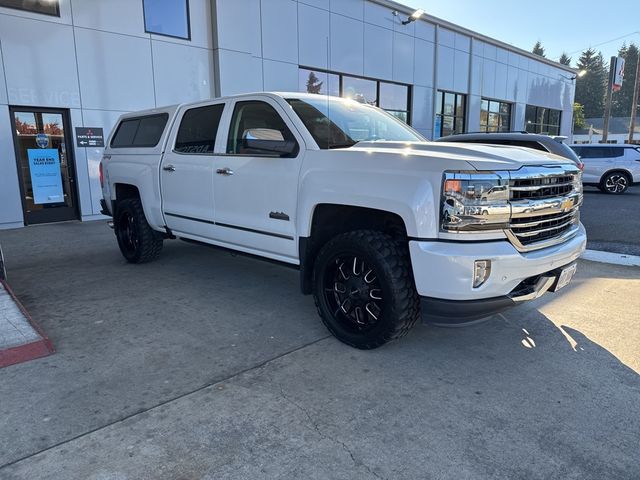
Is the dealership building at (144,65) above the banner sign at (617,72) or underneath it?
underneath

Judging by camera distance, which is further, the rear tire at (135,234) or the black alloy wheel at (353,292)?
the rear tire at (135,234)

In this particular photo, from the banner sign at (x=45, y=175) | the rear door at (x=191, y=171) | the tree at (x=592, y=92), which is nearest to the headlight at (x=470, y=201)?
the rear door at (x=191, y=171)

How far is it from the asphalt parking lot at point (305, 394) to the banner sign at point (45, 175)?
6.54m

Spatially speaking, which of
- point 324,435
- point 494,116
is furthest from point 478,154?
point 494,116

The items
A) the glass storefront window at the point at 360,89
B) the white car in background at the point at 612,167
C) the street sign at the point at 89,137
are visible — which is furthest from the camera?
the white car in background at the point at 612,167

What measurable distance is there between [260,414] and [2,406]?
1.61 metres

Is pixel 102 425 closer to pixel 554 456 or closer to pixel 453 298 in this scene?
pixel 453 298

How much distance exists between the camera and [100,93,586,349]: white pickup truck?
10.3ft

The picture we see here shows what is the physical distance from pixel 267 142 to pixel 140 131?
2.97 m

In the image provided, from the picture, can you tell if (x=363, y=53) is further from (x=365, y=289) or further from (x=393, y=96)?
(x=365, y=289)

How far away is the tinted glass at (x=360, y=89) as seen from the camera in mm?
16156

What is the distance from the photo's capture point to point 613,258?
22.4ft

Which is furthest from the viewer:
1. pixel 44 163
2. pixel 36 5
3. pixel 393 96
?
pixel 393 96

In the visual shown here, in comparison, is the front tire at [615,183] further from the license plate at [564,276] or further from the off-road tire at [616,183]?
the license plate at [564,276]
